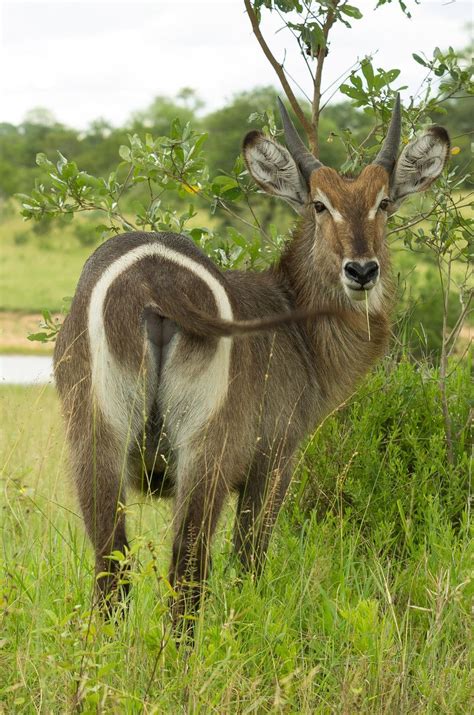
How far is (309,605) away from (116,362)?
1.10m

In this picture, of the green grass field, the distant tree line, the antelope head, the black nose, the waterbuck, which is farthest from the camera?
the distant tree line

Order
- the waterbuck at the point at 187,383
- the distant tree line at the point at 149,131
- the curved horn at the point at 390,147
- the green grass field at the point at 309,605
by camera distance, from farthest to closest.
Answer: the distant tree line at the point at 149,131, the curved horn at the point at 390,147, the waterbuck at the point at 187,383, the green grass field at the point at 309,605

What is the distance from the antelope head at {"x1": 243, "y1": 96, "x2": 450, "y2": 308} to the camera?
153 inches

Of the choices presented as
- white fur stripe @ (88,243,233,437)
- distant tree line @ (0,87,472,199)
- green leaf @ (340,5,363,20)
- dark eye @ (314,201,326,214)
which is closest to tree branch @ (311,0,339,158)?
green leaf @ (340,5,363,20)

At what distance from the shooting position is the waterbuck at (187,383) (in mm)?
3186

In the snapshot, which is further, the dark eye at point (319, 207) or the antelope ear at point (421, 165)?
the antelope ear at point (421, 165)

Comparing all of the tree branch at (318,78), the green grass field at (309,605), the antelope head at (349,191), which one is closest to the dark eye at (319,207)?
the antelope head at (349,191)

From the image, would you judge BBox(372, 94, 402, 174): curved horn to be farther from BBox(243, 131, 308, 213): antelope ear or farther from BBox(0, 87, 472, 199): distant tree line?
BBox(0, 87, 472, 199): distant tree line

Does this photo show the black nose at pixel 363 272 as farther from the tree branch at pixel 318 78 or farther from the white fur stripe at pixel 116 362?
the tree branch at pixel 318 78

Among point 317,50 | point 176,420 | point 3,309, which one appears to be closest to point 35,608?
point 176,420

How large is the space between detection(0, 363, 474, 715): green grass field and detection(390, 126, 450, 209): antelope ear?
914mm

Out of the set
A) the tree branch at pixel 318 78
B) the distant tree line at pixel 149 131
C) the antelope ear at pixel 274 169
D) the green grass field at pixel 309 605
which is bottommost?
the green grass field at pixel 309 605

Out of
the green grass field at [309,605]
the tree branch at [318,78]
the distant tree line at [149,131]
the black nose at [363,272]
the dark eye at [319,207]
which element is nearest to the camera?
the green grass field at [309,605]

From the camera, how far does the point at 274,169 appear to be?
430 cm
